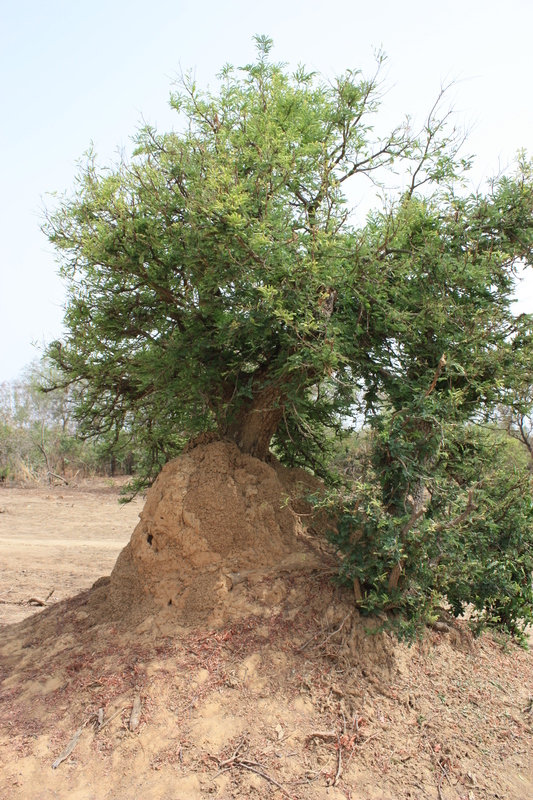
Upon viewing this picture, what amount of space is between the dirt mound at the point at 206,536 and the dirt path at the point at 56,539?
2832 mm

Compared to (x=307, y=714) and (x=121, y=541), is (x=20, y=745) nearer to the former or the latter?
(x=307, y=714)

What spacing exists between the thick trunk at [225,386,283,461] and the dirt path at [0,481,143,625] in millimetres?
3717

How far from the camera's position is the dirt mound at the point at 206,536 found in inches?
205

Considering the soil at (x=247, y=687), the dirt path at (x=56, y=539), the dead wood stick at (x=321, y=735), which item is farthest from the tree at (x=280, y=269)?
the dirt path at (x=56, y=539)

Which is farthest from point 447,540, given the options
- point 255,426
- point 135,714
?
point 135,714

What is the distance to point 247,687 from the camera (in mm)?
4516

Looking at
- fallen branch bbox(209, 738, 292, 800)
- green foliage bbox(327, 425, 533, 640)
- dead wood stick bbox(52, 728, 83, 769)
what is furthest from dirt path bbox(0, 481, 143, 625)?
green foliage bbox(327, 425, 533, 640)

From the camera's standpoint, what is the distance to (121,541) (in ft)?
44.8

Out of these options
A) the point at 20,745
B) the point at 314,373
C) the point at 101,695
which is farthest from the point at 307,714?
the point at 314,373

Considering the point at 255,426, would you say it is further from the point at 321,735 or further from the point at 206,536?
the point at 321,735

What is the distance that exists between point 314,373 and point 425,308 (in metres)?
1.00

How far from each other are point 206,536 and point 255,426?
3.82ft

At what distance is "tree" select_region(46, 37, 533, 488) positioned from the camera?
457 centimetres

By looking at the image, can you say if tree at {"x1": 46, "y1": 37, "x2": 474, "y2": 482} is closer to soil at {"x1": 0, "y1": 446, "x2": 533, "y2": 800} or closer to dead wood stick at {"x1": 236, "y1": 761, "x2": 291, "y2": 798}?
soil at {"x1": 0, "y1": 446, "x2": 533, "y2": 800}
